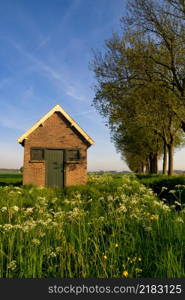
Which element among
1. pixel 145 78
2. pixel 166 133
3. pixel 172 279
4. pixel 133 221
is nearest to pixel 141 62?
Result: pixel 145 78

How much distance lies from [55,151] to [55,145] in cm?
56

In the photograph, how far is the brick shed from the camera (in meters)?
23.2

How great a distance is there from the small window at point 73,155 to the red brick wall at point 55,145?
386mm

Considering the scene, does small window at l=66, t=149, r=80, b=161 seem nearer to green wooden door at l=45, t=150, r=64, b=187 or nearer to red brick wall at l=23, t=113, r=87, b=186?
red brick wall at l=23, t=113, r=87, b=186

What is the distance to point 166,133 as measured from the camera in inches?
1318

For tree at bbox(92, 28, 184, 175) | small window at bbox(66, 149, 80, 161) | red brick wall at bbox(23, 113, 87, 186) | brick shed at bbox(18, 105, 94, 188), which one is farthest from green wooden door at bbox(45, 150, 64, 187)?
tree at bbox(92, 28, 184, 175)

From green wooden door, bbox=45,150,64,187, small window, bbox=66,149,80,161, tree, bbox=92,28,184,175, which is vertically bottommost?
green wooden door, bbox=45,150,64,187

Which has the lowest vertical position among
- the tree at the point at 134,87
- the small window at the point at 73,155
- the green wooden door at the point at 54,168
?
the green wooden door at the point at 54,168

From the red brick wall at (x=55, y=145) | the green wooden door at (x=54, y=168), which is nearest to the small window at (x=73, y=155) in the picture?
the red brick wall at (x=55, y=145)

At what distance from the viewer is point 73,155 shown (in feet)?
79.8

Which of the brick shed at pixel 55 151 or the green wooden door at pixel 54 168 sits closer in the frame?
the brick shed at pixel 55 151

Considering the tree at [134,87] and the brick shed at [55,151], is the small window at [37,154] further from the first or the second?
the tree at [134,87]

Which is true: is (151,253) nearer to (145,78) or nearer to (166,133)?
(145,78)

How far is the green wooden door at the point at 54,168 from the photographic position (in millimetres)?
23594
